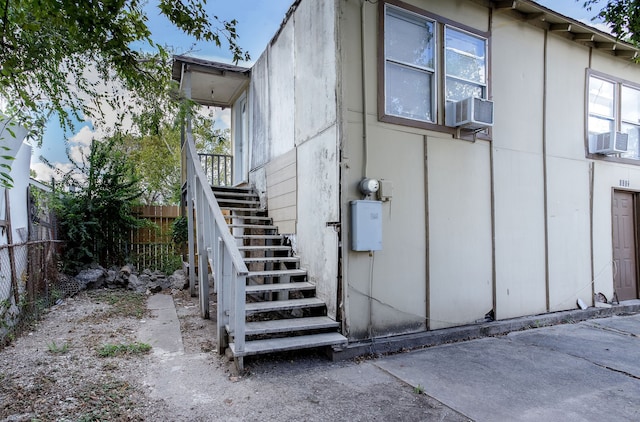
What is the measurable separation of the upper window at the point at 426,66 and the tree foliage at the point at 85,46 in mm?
1926

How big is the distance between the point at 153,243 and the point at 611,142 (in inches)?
393

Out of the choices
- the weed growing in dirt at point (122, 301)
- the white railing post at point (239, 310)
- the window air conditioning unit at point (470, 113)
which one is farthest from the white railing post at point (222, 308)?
the window air conditioning unit at point (470, 113)

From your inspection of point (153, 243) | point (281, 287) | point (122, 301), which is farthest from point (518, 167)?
point (153, 243)

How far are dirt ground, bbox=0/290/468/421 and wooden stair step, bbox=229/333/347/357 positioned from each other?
0.20 metres

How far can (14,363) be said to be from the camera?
12.0 feet

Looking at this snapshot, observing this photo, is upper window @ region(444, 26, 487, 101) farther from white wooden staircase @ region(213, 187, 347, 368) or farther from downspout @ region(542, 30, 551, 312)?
white wooden staircase @ region(213, 187, 347, 368)

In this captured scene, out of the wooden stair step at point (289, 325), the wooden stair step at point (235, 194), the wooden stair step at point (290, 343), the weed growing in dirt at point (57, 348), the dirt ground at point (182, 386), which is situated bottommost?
the dirt ground at point (182, 386)

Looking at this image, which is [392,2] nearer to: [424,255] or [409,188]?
[409,188]

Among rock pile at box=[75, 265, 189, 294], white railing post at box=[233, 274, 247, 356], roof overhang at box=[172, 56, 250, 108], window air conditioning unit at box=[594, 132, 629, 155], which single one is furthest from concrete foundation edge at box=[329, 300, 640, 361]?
roof overhang at box=[172, 56, 250, 108]

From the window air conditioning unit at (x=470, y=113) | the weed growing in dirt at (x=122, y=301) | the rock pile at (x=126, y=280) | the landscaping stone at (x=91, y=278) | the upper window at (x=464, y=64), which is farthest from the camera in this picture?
the rock pile at (x=126, y=280)

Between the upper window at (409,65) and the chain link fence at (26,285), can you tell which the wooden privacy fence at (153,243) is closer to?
the chain link fence at (26,285)

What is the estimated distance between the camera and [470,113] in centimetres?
494

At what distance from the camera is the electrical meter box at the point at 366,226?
4258 mm

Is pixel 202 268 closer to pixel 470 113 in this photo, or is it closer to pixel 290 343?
pixel 290 343
